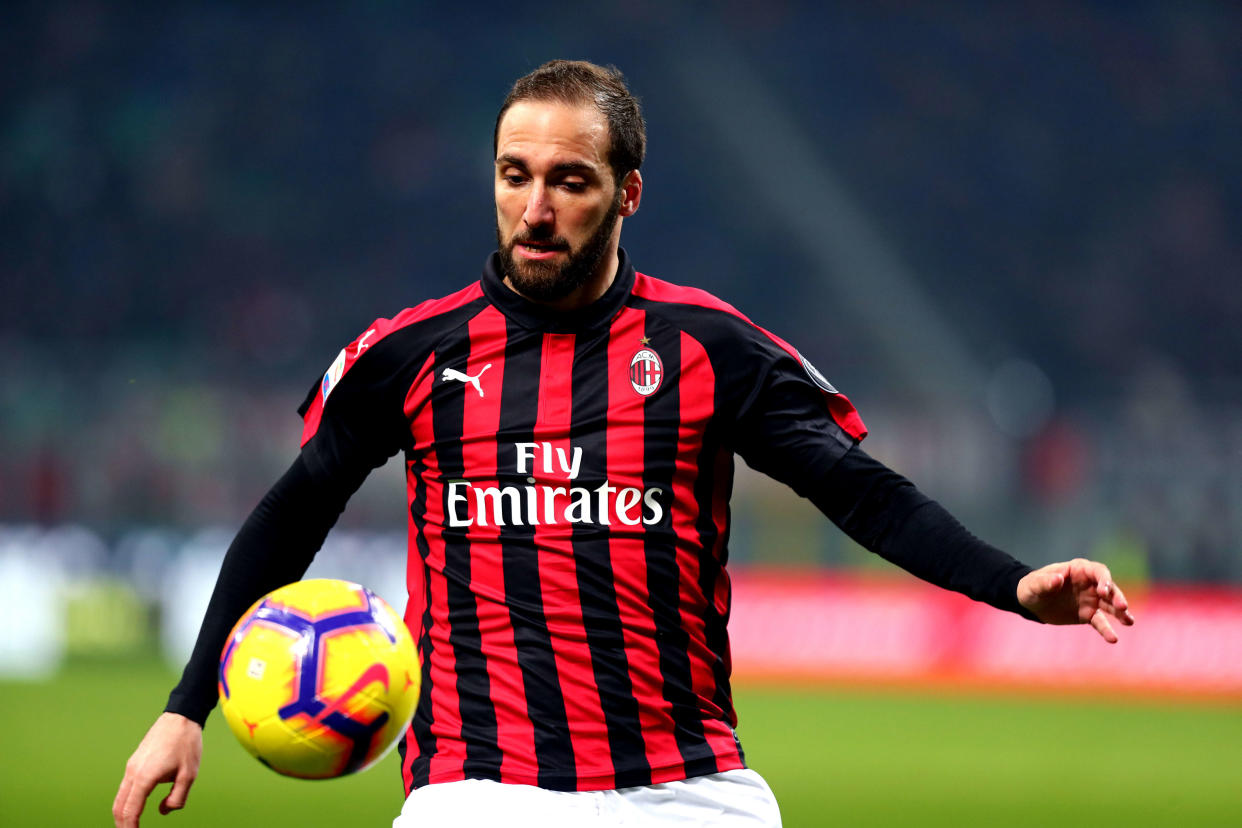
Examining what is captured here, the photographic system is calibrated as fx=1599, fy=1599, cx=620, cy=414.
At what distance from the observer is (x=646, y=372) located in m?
3.08

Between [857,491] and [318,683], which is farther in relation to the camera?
[857,491]

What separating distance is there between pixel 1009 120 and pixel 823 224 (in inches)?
129

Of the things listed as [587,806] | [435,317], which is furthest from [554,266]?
[587,806]

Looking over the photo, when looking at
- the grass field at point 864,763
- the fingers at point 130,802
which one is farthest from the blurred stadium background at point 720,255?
the fingers at point 130,802

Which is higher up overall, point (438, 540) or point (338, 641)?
point (438, 540)

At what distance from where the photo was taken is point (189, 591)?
43.1ft

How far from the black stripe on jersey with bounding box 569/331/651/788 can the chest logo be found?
0.19 metres

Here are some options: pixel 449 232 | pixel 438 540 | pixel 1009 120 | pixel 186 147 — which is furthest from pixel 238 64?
pixel 438 540

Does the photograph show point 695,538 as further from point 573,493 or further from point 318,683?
point 318,683

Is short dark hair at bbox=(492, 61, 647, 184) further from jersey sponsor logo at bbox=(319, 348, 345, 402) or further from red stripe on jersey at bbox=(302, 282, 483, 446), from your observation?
jersey sponsor logo at bbox=(319, 348, 345, 402)

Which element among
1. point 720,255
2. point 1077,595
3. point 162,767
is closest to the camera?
point 1077,595

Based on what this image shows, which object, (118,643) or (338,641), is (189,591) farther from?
(338,641)

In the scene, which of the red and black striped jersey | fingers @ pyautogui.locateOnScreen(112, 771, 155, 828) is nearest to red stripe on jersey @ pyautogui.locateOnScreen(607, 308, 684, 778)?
the red and black striped jersey

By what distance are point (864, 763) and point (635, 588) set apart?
6.74 metres
